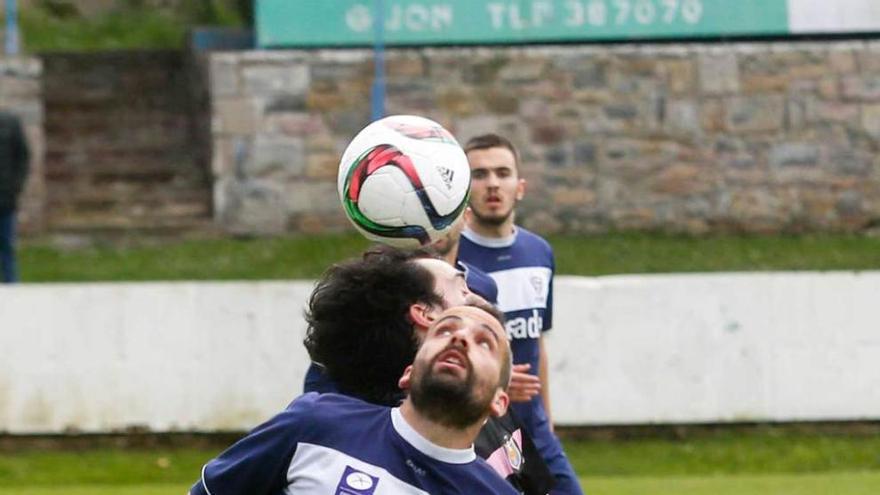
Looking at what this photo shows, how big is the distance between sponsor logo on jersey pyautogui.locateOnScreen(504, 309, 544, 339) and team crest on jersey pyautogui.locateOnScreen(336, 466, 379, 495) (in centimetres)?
341

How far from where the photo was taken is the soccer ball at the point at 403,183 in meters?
5.51

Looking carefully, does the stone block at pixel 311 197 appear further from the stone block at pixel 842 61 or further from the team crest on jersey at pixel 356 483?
the team crest on jersey at pixel 356 483

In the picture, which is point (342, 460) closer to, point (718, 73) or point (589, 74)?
point (589, 74)

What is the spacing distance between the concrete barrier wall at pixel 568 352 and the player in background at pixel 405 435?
23.9 feet

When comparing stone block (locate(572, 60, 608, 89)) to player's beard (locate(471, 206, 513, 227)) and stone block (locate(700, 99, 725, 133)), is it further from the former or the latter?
player's beard (locate(471, 206, 513, 227))

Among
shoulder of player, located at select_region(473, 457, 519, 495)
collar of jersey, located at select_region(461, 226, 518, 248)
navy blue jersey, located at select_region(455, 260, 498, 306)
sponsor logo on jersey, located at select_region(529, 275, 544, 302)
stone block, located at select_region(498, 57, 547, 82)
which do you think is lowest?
stone block, located at select_region(498, 57, 547, 82)

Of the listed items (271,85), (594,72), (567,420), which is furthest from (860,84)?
(567,420)

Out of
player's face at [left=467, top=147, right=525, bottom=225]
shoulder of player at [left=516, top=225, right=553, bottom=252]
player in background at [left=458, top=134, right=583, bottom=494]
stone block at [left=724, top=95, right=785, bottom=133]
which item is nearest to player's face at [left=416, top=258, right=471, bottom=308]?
player in background at [left=458, top=134, right=583, bottom=494]

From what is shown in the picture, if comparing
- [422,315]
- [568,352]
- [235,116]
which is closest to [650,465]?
[568,352]

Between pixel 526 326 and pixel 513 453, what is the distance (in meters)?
2.70

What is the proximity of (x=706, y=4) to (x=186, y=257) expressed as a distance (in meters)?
5.37

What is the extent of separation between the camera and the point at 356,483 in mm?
4195

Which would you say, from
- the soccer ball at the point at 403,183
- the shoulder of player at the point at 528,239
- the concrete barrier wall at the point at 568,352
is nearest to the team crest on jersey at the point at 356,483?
the soccer ball at the point at 403,183

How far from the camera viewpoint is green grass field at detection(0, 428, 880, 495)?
1077 centimetres
